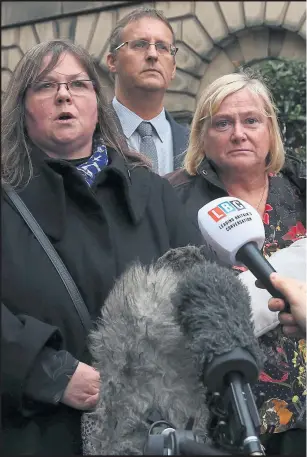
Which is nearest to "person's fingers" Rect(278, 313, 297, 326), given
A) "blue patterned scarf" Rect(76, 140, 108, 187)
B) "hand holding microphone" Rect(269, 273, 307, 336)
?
"hand holding microphone" Rect(269, 273, 307, 336)

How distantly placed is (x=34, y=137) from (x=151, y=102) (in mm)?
1426

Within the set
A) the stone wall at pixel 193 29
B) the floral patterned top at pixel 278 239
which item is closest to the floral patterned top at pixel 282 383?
the floral patterned top at pixel 278 239

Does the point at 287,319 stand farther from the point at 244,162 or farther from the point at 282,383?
the point at 244,162

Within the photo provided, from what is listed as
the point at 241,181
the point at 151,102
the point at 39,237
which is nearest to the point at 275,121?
the point at 241,181

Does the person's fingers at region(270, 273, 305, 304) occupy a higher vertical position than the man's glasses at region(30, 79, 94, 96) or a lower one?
lower

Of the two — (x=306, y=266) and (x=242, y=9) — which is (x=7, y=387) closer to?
(x=306, y=266)

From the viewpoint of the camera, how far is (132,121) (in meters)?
3.74

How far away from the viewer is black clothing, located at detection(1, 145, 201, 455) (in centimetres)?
202

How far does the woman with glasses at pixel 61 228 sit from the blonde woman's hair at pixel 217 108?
0.47m

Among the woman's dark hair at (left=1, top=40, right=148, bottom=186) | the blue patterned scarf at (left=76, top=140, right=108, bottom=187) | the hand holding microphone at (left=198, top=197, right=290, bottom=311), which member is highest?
the woman's dark hair at (left=1, top=40, right=148, bottom=186)

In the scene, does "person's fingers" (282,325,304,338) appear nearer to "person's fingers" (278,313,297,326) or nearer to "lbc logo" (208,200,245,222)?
"person's fingers" (278,313,297,326)

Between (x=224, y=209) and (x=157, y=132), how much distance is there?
1.77 m

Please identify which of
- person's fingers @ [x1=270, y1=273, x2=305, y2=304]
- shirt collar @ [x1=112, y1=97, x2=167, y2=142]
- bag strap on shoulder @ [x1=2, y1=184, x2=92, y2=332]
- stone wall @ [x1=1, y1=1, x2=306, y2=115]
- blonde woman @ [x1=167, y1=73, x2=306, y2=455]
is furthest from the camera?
stone wall @ [x1=1, y1=1, x2=306, y2=115]

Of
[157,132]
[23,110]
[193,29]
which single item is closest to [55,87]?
[23,110]
